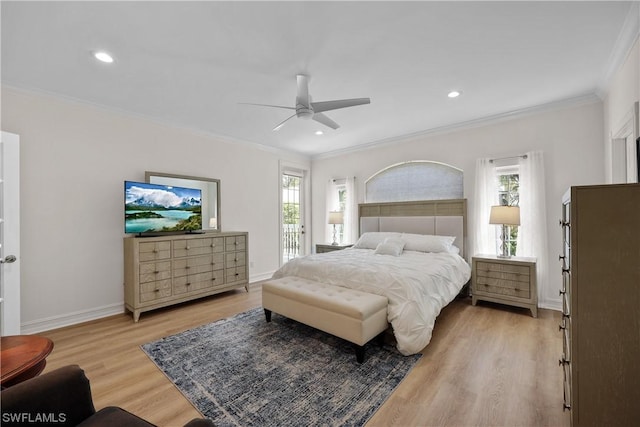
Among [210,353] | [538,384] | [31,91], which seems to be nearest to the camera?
[538,384]

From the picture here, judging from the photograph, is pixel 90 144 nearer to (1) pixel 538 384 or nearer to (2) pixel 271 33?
(2) pixel 271 33

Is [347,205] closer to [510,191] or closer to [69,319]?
[510,191]

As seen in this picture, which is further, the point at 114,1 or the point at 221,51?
the point at 221,51

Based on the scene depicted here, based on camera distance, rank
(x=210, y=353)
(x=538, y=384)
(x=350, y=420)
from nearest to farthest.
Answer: (x=350, y=420)
(x=538, y=384)
(x=210, y=353)

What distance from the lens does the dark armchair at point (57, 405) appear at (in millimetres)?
961

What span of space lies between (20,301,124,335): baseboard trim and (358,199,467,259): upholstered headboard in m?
4.04

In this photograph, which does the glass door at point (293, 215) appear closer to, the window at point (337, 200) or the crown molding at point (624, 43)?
the window at point (337, 200)

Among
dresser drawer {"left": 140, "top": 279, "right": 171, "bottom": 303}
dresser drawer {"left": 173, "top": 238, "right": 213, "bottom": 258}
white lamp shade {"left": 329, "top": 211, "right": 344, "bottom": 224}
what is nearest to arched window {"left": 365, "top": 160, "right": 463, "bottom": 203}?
white lamp shade {"left": 329, "top": 211, "right": 344, "bottom": 224}

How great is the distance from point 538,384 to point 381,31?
291 cm

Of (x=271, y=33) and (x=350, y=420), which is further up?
(x=271, y=33)

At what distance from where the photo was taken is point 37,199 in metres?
2.95

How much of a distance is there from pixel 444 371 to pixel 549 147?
128 inches

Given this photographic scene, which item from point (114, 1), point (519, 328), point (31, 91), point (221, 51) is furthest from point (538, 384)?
point (31, 91)

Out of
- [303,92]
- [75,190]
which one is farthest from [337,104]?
[75,190]
